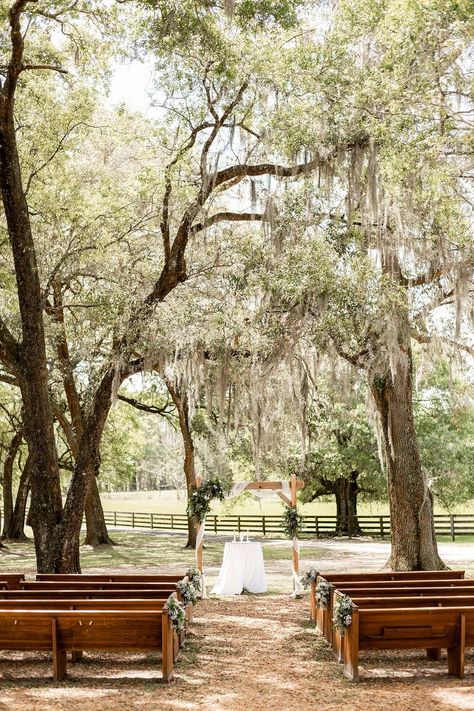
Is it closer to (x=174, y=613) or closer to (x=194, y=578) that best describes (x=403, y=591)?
(x=174, y=613)

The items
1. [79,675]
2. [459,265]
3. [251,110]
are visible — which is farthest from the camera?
[459,265]

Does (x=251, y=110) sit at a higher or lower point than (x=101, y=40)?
lower

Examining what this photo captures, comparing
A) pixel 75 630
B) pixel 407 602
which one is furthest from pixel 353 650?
pixel 75 630

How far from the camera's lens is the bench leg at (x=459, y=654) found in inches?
274

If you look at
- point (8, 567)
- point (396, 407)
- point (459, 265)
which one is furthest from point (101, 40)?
point (8, 567)

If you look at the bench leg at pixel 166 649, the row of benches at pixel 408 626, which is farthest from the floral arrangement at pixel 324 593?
the bench leg at pixel 166 649

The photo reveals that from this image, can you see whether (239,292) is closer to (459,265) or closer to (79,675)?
(459,265)

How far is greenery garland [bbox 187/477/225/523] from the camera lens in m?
12.9

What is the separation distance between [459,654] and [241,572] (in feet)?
21.8

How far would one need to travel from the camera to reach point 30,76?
42.0 feet

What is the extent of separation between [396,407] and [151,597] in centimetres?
722

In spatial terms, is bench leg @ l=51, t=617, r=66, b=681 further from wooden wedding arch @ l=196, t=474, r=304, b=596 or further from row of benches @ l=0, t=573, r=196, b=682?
wooden wedding arch @ l=196, t=474, r=304, b=596

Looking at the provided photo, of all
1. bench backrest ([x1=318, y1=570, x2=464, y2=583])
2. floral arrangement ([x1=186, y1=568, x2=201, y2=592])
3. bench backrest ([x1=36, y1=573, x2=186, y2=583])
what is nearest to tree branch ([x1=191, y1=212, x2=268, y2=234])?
floral arrangement ([x1=186, y1=568, x2=201, y2=592])

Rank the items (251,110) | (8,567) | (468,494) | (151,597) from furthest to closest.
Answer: (468,494) < (8,567) < (251,110) < (151,597)
